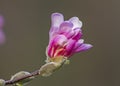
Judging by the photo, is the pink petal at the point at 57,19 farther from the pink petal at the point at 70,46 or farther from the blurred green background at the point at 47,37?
the blurred green background at the point at 47,37

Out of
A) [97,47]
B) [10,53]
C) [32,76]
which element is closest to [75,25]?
[32,76]

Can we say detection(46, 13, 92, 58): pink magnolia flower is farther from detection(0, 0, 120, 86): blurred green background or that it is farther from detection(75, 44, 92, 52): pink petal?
detection(0, 0, 120, 86): blurred green background

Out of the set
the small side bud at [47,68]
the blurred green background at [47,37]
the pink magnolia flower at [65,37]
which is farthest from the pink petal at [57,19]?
the blurred green background at [47,37]

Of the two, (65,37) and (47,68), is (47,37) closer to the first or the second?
(65,37)

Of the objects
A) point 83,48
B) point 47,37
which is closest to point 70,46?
point 83,48

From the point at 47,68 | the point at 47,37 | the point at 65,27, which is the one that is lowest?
the point at 47,68

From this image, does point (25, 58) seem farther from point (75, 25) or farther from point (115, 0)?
point (75, 25)
